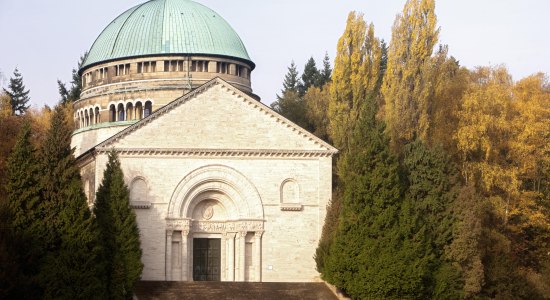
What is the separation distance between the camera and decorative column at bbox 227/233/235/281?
60.9m

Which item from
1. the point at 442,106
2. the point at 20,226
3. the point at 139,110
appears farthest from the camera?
the point at 139,110

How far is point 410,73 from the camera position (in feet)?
210

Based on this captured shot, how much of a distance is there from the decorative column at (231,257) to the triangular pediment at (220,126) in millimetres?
4880

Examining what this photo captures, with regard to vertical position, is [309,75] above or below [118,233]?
above

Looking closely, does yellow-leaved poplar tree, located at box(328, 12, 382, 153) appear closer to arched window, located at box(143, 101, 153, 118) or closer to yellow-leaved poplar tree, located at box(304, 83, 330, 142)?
yellow-leaved poplar tree, located at box(304, 83, 330, 142)

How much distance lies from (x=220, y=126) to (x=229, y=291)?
9.06m

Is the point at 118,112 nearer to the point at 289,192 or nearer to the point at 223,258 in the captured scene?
the point at 223,258

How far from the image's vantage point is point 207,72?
7156 cm

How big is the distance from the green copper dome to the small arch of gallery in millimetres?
2943

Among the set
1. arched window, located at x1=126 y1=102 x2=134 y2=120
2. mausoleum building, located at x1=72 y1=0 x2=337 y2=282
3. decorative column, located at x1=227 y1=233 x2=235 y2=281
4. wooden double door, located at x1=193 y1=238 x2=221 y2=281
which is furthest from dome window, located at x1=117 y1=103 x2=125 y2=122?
decorative column, located at x1=227 y1=233 x2=235 y2=281

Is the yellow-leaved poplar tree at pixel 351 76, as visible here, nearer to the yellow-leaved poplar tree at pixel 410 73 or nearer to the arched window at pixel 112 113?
the yellow-leaved poplar tree at pixel 410 73

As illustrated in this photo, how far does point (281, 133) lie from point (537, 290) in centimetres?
1591

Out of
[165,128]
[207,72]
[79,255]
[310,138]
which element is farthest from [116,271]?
[207,72]

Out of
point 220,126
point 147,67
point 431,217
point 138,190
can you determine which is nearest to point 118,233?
point 138,190
